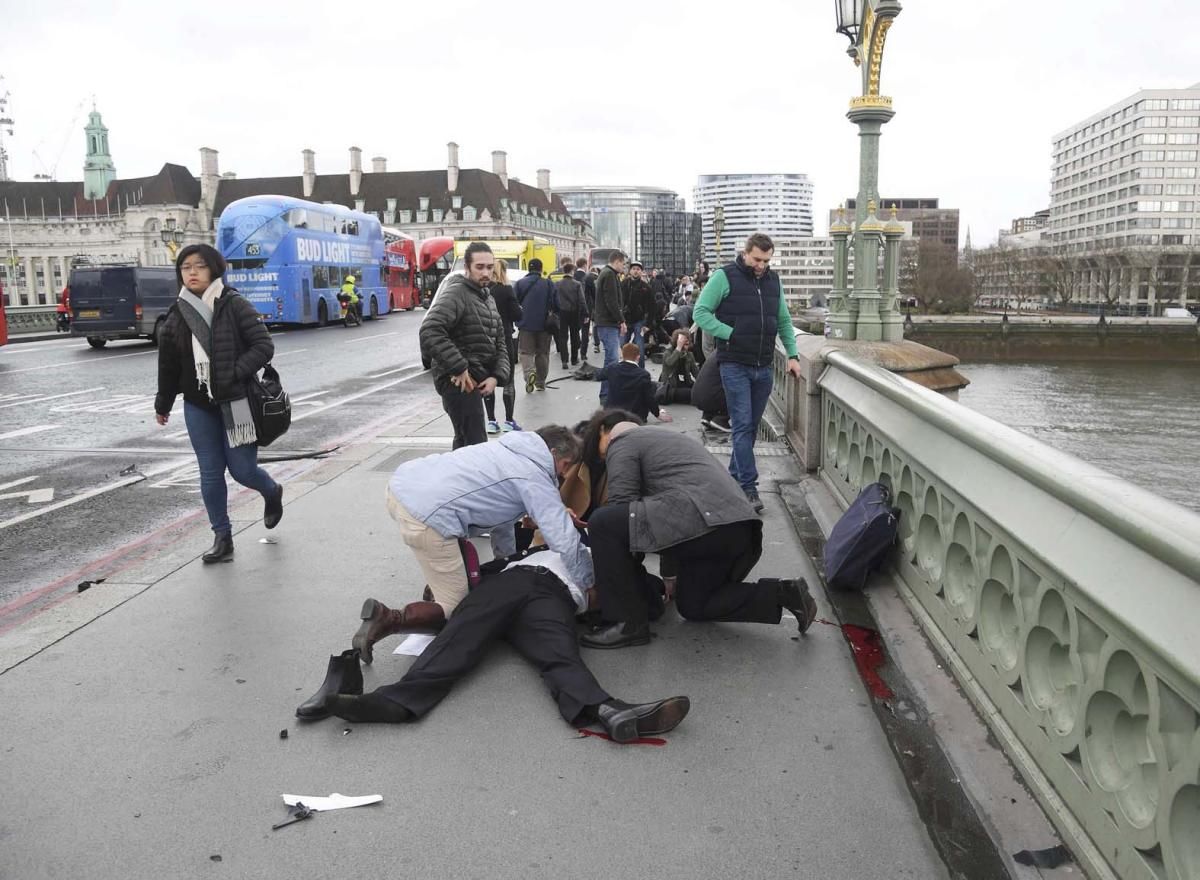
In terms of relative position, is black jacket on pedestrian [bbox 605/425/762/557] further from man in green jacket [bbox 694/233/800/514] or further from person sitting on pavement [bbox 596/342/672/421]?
person sitting on pavement [bbox 596/342/672/421]

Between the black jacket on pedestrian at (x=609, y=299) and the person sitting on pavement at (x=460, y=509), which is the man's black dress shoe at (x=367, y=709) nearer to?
the person sitting on pavement at (x=460, y=509)

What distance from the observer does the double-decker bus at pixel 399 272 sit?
140 feet

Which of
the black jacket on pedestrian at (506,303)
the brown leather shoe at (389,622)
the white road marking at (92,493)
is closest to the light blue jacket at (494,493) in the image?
the brown leather shoe at (389,622)

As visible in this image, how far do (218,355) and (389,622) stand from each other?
228cm

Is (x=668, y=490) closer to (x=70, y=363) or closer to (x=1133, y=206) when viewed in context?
(x=70, y=363)

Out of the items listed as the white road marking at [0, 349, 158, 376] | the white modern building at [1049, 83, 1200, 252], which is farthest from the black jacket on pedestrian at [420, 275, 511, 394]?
the white modern building at [1049, 83, 1200, 252]

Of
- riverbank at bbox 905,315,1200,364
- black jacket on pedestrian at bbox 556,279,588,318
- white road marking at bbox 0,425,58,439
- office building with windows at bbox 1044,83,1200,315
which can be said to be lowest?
riverbank at bbox 905,315,1200,364

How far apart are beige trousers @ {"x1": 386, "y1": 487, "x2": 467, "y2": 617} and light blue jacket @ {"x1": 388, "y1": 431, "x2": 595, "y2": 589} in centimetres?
4

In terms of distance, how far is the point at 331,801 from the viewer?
303cm

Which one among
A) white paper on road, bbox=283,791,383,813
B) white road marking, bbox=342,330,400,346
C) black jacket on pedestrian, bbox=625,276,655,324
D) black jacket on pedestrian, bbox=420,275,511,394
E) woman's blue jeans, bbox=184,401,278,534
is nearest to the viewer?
white paper on road, bbox=283,791,383,813

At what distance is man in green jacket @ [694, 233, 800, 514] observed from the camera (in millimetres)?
6805

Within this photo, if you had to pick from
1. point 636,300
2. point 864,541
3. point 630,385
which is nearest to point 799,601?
point 864,541

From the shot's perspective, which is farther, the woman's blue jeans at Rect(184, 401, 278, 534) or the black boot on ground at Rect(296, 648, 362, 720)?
the woman's blue jeans at Rect(184, 401, 278, 534)

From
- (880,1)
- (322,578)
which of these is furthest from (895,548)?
(880,1)
